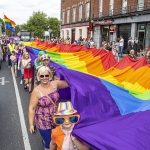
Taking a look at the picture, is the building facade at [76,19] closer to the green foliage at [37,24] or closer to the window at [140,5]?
the window at [140,5]

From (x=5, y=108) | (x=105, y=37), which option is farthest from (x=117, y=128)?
(x=105, y=37)

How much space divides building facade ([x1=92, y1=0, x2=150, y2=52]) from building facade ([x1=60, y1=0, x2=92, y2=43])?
6.92ft

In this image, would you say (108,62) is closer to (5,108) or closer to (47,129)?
(5,108)

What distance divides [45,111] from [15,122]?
101 inches

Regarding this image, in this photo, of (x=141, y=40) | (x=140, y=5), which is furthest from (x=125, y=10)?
(x=141, y=40)

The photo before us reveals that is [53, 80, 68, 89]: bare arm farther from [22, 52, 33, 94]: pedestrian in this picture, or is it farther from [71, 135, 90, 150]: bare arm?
[22, 52, 33, 94]: pedestrian

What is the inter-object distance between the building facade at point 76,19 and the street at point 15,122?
21.1 metres

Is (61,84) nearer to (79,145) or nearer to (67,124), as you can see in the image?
(67,124)

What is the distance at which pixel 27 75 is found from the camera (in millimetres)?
8164

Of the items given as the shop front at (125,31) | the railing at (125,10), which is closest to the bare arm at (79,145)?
the railing at (125,10)

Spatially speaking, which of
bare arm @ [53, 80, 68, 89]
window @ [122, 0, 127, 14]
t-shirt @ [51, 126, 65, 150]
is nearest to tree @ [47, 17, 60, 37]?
window @ [122, 0, 127, 14]

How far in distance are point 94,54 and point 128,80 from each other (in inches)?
158

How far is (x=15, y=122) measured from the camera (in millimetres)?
5711

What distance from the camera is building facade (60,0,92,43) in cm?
3059
